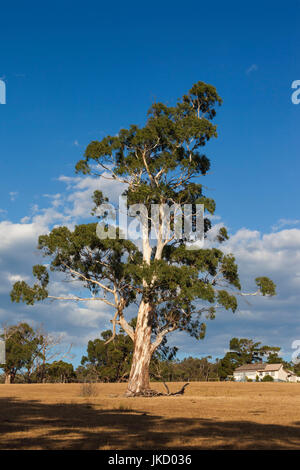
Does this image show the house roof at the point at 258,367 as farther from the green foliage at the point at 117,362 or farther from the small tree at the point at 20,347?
the small tree at the point at 20,347

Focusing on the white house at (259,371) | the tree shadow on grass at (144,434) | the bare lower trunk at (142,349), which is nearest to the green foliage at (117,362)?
the white house at (259,371)

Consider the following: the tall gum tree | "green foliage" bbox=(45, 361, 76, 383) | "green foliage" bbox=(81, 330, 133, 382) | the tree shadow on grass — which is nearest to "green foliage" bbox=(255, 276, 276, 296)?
the tall gum tree

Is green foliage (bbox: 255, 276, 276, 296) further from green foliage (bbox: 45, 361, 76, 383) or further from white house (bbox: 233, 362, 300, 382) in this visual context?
white house (bbox: 233, 362, 300, 382)

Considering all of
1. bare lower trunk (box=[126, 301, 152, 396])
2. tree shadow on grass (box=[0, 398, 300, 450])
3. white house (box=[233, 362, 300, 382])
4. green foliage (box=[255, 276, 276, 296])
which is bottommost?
white house (box=[233, 362, 300, 382])

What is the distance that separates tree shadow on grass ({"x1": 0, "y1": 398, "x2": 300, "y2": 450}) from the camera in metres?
7.99

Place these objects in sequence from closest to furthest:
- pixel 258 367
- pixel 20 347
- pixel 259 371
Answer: pixel 20 347, pixel 259 371, pixel 258 367

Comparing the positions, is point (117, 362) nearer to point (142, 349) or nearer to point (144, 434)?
point (142, 349)

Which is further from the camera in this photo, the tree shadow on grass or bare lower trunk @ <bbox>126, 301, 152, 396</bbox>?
bare lower trunk @ <bbox>126, 301, 152, 396</bbox>

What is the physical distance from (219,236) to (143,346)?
9.08 m

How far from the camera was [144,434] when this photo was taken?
9.52 m

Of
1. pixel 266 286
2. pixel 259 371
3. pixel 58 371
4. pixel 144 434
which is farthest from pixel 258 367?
pixel 144 434

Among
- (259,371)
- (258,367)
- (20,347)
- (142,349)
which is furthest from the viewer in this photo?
(258,367)
